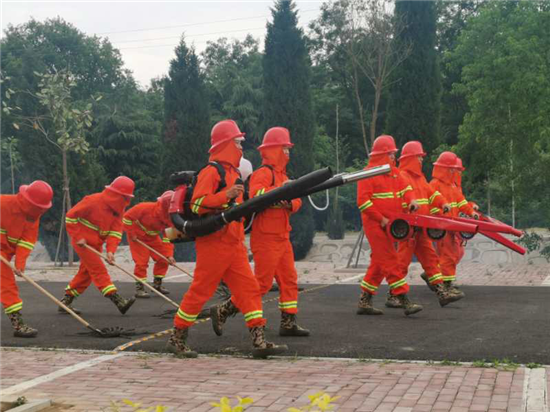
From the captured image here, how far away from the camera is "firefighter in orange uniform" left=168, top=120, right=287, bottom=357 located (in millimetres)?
7270

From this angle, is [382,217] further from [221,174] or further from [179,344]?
[179,344]

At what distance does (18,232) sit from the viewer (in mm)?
9141

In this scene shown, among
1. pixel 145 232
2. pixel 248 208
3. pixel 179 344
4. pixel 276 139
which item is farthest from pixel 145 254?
pixel 248 208

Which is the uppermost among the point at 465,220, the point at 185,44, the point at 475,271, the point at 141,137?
the point at 185,44

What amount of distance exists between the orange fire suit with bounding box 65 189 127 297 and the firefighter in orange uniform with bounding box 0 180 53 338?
1365 mm

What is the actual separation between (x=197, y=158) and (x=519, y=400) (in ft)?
79.1

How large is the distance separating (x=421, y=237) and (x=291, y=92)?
16.6 meters

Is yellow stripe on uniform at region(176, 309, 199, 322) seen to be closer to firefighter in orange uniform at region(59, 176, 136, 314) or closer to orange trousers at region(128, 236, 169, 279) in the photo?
firefighter in orange uniform at region(59, 176, 136, 314)

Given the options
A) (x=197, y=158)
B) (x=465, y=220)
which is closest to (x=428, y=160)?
(x=197, y=158)

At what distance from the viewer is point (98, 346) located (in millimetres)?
8266

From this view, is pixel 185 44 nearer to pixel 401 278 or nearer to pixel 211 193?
pixel 401 278

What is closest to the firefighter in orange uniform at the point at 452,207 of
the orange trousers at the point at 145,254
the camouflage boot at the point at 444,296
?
the camouflage boot at the point at 444,296

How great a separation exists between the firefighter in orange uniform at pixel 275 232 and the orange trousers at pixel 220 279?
62 cm

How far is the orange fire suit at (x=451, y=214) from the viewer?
38.6ft
